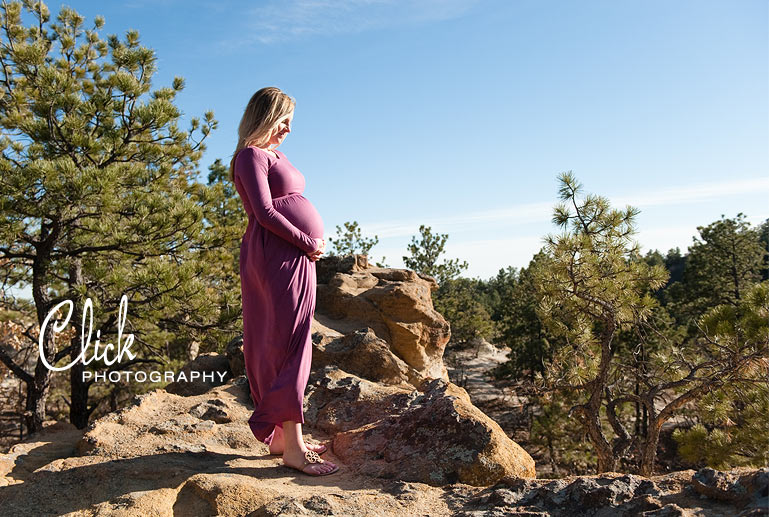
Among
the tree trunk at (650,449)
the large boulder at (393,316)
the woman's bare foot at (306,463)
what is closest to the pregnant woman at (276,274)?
the woman's bare foot at (306,463)

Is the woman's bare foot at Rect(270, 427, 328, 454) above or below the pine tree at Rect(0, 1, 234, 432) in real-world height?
below

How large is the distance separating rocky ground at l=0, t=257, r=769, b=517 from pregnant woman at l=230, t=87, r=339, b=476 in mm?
310

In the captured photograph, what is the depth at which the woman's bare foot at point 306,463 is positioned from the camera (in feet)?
9.78

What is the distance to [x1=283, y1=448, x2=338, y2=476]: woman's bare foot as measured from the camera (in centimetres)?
298

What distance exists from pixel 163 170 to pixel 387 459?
564 cm

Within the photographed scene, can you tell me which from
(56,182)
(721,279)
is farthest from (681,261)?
(56,182)

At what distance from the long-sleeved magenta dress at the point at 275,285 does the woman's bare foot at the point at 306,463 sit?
0.18 metres

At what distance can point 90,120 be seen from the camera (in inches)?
277

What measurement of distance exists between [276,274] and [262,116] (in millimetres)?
918

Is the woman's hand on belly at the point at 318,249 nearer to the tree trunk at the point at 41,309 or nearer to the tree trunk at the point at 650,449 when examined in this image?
the tree trunk at the point at 650,449

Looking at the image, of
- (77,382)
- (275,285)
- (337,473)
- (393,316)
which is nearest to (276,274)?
(275,285)

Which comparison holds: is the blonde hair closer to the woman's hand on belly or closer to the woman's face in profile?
the woman's face in profile

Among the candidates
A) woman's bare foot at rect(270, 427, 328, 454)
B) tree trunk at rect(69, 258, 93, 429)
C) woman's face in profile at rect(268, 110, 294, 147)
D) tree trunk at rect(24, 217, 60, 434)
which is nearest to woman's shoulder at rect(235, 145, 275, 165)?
woman's face in profile at rect(268, 110, 294, 147)

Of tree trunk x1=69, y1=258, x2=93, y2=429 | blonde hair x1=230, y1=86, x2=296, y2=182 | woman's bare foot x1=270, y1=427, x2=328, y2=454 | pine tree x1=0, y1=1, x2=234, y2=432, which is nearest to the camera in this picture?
blonde hair x1=230, y1=86, x2=296, y2=182
